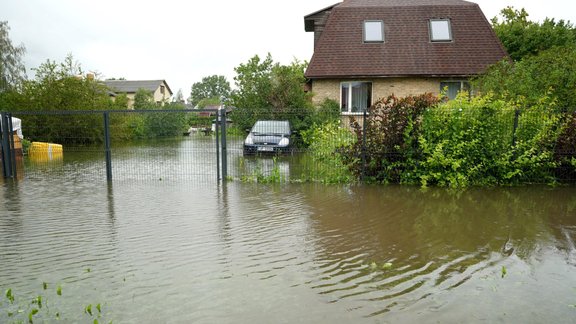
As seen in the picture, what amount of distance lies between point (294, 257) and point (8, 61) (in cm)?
3652

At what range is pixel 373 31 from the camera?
2052cm

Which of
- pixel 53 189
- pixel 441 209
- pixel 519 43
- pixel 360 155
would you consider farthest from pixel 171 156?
pixel 519 43

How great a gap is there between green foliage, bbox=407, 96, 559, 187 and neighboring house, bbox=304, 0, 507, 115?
954cm

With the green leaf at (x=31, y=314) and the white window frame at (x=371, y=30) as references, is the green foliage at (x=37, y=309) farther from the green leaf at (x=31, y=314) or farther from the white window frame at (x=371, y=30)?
the white window frame at (x=371, y=30)

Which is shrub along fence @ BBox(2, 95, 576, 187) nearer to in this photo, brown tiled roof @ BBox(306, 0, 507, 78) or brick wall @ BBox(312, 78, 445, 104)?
brick wall @ BBox(312, 78, 445, 104)

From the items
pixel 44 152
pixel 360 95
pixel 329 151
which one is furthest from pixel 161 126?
pixel 360 95

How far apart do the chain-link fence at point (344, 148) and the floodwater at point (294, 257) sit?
1.10 m

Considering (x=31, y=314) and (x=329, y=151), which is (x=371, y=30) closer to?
(x=329, y=151)

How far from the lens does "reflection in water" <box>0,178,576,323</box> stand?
12.7 ft

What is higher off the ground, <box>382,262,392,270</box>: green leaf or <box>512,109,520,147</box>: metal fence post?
<box>512,109,520,147</box>: metal fence post

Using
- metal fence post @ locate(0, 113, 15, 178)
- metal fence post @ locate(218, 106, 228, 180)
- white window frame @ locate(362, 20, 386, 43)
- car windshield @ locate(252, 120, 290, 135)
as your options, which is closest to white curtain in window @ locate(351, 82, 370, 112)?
white window frame @ locate(362, 20, 386, 43)

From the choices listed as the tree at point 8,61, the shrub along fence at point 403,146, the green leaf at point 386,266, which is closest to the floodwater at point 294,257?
the green leaf at point 386,266

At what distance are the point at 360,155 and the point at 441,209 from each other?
111 inches

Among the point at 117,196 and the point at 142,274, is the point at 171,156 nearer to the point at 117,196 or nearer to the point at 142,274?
the point at 117,196
